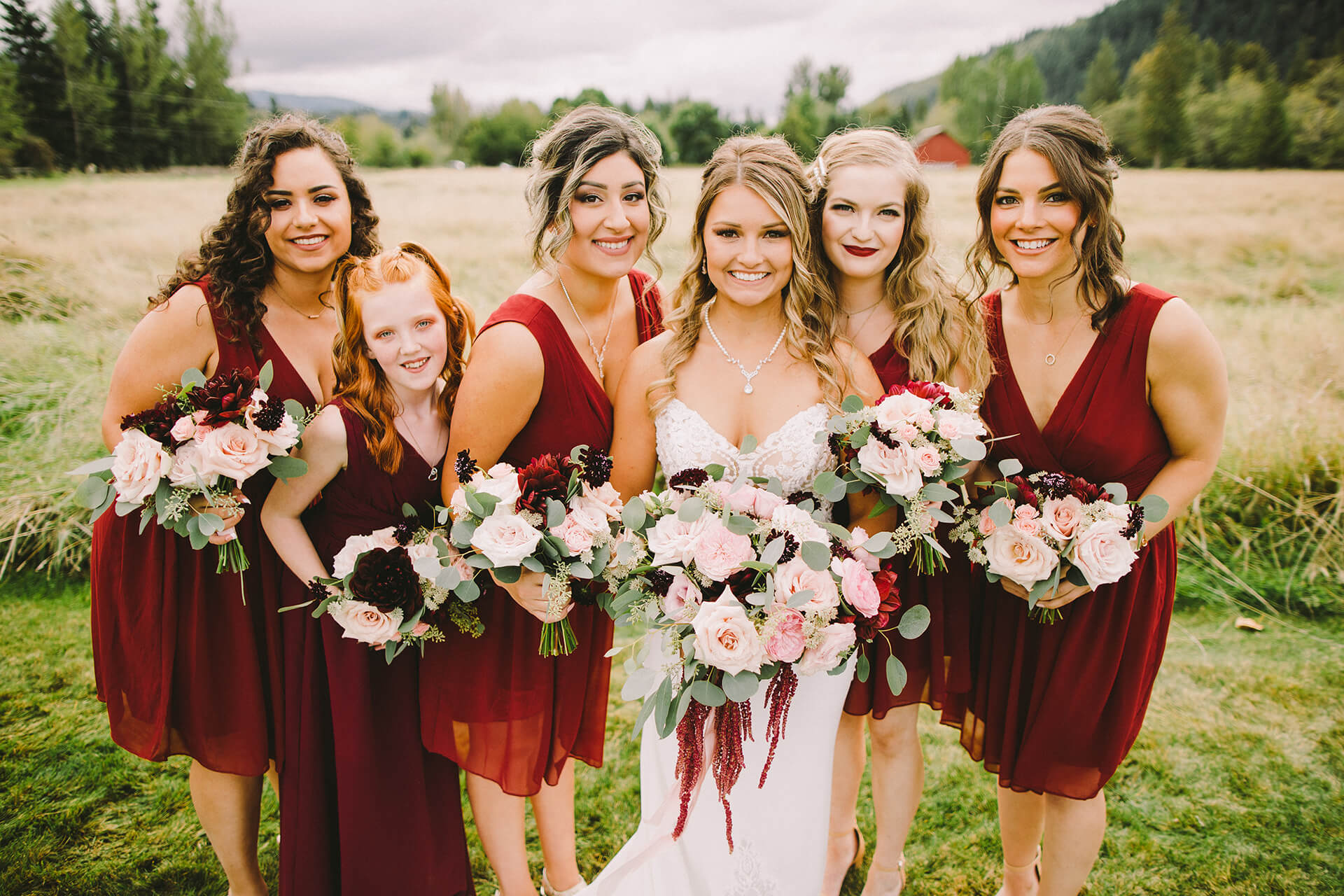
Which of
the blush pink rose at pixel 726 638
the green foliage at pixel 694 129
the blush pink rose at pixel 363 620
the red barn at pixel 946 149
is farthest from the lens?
the green foliage at pixel 694 129

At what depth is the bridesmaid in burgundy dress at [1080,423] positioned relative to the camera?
2695 millimetres

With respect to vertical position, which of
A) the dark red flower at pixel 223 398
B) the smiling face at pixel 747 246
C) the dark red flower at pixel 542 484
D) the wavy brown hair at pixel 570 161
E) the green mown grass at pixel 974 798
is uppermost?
the wavy brown hair at pixel 570 161

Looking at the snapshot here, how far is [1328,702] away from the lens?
4539mm

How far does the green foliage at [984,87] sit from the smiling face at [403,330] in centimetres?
926

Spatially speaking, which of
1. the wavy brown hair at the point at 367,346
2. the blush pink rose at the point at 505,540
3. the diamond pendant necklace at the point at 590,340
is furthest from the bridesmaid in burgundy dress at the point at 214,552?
the blush pink rose at the point at 505,540

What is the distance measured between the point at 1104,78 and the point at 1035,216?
10.9m

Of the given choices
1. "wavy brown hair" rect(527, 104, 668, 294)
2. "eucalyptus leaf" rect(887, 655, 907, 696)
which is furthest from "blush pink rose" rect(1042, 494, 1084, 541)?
"wavy brown hair" rect(527, 104, 668, 294)

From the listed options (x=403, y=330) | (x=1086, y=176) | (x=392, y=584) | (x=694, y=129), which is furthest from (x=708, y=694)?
(x=694, y=129)

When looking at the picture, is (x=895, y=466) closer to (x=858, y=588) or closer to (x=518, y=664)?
(x=858, y=588)

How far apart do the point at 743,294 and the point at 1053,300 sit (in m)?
1.24

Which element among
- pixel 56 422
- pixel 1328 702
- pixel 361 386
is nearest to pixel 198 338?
pixel 361 386

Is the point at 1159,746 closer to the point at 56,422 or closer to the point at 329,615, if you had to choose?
the point at 329,615

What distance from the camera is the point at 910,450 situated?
2.29m

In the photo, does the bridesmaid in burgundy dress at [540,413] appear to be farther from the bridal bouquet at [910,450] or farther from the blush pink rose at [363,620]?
the bridal bouquet at [910,450]
